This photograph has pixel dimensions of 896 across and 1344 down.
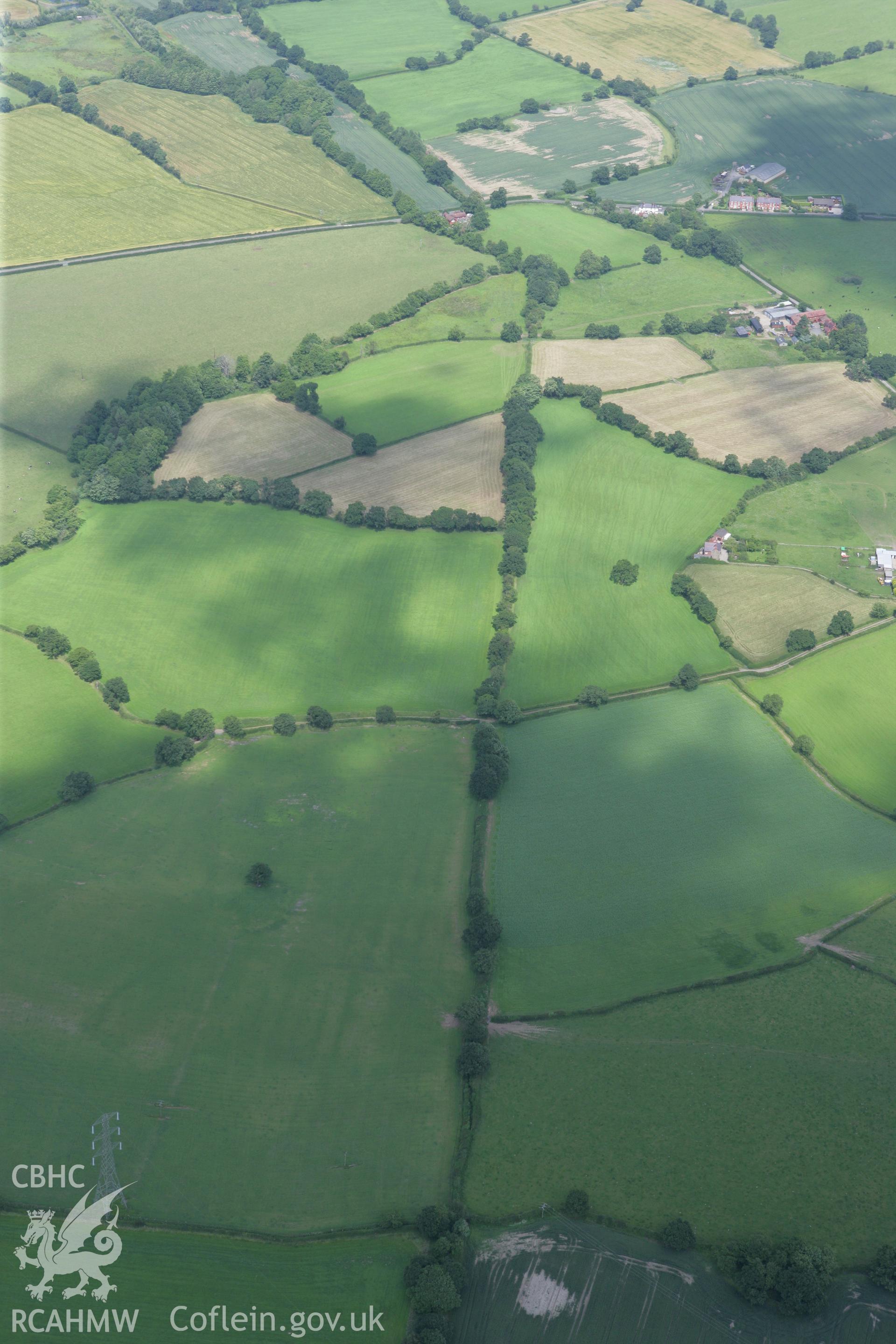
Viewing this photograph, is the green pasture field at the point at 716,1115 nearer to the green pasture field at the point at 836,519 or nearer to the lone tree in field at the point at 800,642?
the lone tree in field at the point at 800,642

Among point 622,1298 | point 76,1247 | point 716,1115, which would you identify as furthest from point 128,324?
point 622,1298

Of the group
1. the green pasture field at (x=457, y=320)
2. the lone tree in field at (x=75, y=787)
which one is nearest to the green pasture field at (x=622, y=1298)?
the lone tree in field at (x=75, y=787)

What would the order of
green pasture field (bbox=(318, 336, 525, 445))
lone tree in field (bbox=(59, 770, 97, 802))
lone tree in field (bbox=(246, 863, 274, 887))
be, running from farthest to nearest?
green pasture field (bbox=(318, 336, 525, 445)) → lone tree in field (bbox=(59, 770, 97, 802)) → lone tree in field (bbox=(246, 863, 274, 887))

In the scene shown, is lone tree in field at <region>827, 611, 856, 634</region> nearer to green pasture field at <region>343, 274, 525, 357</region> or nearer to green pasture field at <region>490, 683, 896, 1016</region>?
green pasture field at <region>490, 683, 896, 1016</region>

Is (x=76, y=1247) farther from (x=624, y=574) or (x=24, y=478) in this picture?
(x=24, y=478)

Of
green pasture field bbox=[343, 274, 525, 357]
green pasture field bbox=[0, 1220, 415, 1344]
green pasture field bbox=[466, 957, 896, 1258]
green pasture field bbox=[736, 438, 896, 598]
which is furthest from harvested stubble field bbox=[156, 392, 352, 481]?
green pasture field bbox=[0, 1220, 415, 1344]
